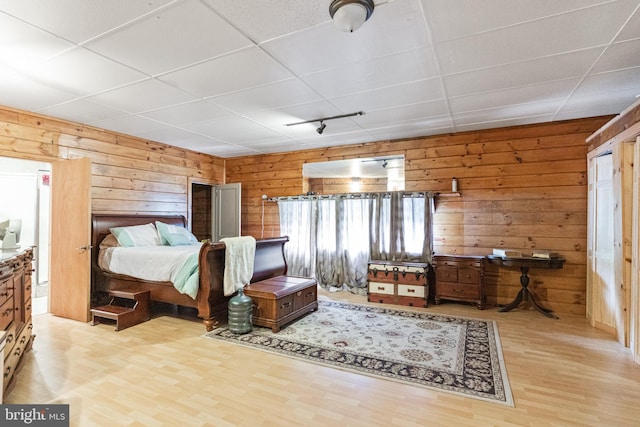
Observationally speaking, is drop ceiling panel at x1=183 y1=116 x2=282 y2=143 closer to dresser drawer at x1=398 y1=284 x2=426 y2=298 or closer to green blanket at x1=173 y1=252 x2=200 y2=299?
green blanket at x1=173 y1=252 x2=200 y2=299

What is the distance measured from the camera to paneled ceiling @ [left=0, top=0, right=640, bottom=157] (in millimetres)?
1967

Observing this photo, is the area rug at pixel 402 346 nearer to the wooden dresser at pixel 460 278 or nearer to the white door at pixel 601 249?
the wooden dresser at pixel 460 278

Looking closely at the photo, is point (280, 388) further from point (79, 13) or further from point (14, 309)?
point (79, 13)

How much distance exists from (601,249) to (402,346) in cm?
260

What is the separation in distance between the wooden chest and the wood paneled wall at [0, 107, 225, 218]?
2587mm

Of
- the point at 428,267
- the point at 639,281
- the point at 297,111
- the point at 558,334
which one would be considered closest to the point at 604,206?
the point at 639,281

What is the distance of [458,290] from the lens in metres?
4.37

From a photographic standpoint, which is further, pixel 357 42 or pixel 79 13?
pixel 357 42

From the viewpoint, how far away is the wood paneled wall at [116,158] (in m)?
3.81

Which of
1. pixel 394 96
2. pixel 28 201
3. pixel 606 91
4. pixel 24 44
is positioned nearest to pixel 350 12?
pixel 394 96

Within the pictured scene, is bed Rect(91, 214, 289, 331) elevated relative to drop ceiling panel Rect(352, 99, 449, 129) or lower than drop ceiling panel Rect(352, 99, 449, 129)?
lower

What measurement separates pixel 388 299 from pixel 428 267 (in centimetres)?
74

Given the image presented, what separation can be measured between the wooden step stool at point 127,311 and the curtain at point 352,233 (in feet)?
8.70

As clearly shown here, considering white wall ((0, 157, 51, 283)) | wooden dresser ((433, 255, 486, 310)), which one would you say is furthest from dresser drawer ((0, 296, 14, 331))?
wooden dresser ((433, 255, 486, 310))
